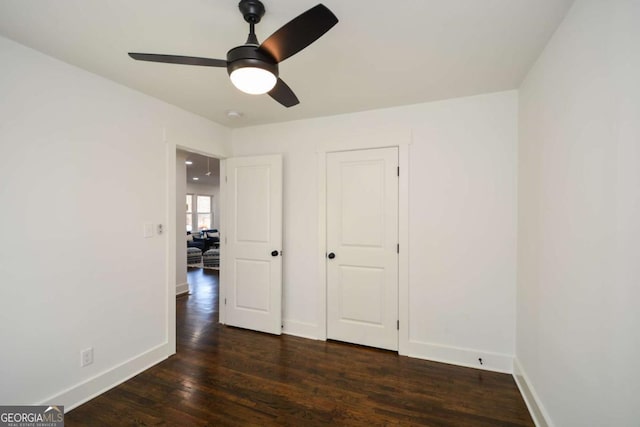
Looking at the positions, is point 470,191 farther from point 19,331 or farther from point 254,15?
point 19,331

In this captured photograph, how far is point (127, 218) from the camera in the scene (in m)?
2.33

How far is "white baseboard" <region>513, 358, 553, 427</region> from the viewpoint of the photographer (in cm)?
170

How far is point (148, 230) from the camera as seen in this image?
8.16ft

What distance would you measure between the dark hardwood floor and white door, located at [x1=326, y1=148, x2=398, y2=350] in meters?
0.26

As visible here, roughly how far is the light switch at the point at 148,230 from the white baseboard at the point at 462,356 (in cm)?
269

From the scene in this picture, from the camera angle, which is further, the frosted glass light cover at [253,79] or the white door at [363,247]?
the white door at [363,247]

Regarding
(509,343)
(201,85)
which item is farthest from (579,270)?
(201,85)

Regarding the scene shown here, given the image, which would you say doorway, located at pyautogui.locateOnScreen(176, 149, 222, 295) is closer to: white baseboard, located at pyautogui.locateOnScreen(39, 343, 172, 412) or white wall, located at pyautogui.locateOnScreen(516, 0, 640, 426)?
white baseboard, located at pyautogui.locateOnScreen(39, 343, 172, 412)

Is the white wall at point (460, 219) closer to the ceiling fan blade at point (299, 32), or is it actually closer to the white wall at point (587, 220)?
the white wall at point (587, 220)

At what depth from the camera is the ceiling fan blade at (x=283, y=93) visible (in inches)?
60.3

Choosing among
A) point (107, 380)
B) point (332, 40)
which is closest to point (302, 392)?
point (107, 380)

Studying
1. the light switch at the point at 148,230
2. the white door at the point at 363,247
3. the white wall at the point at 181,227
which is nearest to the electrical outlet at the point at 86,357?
the light switch at the point at 148,230

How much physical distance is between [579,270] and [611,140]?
0.63 meters

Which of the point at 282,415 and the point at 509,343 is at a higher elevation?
the point at 509,343
